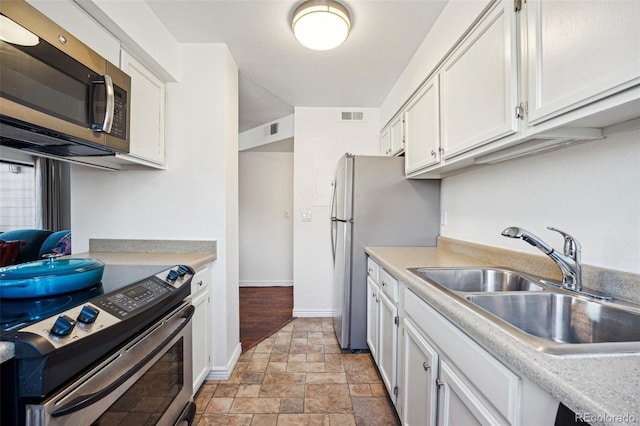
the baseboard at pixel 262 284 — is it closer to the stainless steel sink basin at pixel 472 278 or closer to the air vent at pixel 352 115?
the air vent at pixel 352 115

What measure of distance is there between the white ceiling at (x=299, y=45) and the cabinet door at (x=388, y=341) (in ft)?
5.77

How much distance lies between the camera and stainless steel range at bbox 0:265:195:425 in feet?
2.28

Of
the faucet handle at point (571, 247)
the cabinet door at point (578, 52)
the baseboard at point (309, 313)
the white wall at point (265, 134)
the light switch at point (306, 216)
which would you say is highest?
the white wall at point (265, 134)

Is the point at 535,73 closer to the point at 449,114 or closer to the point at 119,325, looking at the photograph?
the point at 449,114

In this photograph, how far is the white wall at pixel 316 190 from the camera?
3.35 metres

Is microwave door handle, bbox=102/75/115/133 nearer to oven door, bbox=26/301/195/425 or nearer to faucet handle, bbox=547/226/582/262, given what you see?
oven door, bbox=26/301/195/425

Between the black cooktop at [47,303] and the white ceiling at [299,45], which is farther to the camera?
the white ceiling at [299,45]

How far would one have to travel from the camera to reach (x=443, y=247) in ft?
7.34

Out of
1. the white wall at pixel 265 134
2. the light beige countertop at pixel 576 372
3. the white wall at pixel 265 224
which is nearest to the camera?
the light beige countertop at pixel 576 372

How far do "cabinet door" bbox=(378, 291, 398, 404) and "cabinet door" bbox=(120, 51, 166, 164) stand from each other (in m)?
1.76

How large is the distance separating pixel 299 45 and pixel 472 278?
6.37ft

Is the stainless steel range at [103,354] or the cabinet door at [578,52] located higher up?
the cabinet door at [578,52]

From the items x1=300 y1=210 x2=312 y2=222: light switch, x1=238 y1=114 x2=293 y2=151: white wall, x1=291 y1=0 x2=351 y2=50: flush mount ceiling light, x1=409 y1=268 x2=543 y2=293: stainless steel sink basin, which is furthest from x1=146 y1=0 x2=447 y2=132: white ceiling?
x1=409 y1=268 x2=543 y2=293: stainless steel sink basin

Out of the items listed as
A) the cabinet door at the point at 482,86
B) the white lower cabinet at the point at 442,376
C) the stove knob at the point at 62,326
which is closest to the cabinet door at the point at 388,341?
the white lower cabinet at the point at 442,376
